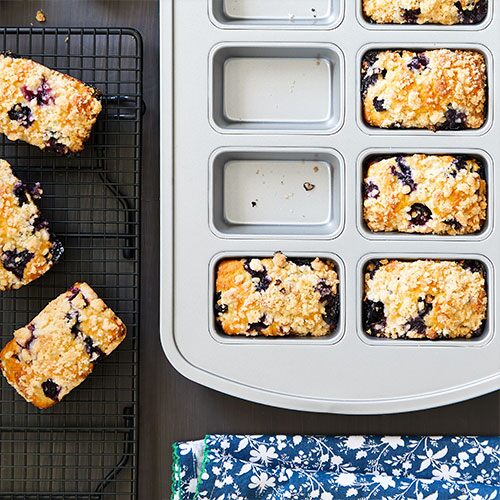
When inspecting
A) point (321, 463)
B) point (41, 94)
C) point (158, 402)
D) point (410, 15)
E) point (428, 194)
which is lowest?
point (321, 463)

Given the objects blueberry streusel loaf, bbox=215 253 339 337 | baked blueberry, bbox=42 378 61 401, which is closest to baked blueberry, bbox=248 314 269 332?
blueberry streusel loaf, bbox=215 253 339 337

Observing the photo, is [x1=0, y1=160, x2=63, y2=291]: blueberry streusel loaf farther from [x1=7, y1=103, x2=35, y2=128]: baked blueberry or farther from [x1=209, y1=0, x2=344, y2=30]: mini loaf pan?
[x1=209, y1=0, x2=344, y2=30]: mini loaf pan

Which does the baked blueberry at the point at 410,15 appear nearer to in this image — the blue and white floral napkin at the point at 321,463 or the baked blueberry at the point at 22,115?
the baked blueberry at the point at 22,115

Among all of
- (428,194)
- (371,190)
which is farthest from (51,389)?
(428,194)

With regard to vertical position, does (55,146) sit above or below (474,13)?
below

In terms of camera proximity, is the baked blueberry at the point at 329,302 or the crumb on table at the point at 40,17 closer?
the baked blueberry at the point at 329,302

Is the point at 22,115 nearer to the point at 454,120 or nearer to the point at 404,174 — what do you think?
the point at 404,174

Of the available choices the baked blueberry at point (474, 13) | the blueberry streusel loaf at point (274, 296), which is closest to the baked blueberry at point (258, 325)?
the blueberry streusel loaf at point (274, 296)

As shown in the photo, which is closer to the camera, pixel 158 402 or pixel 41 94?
pixel 41 94
